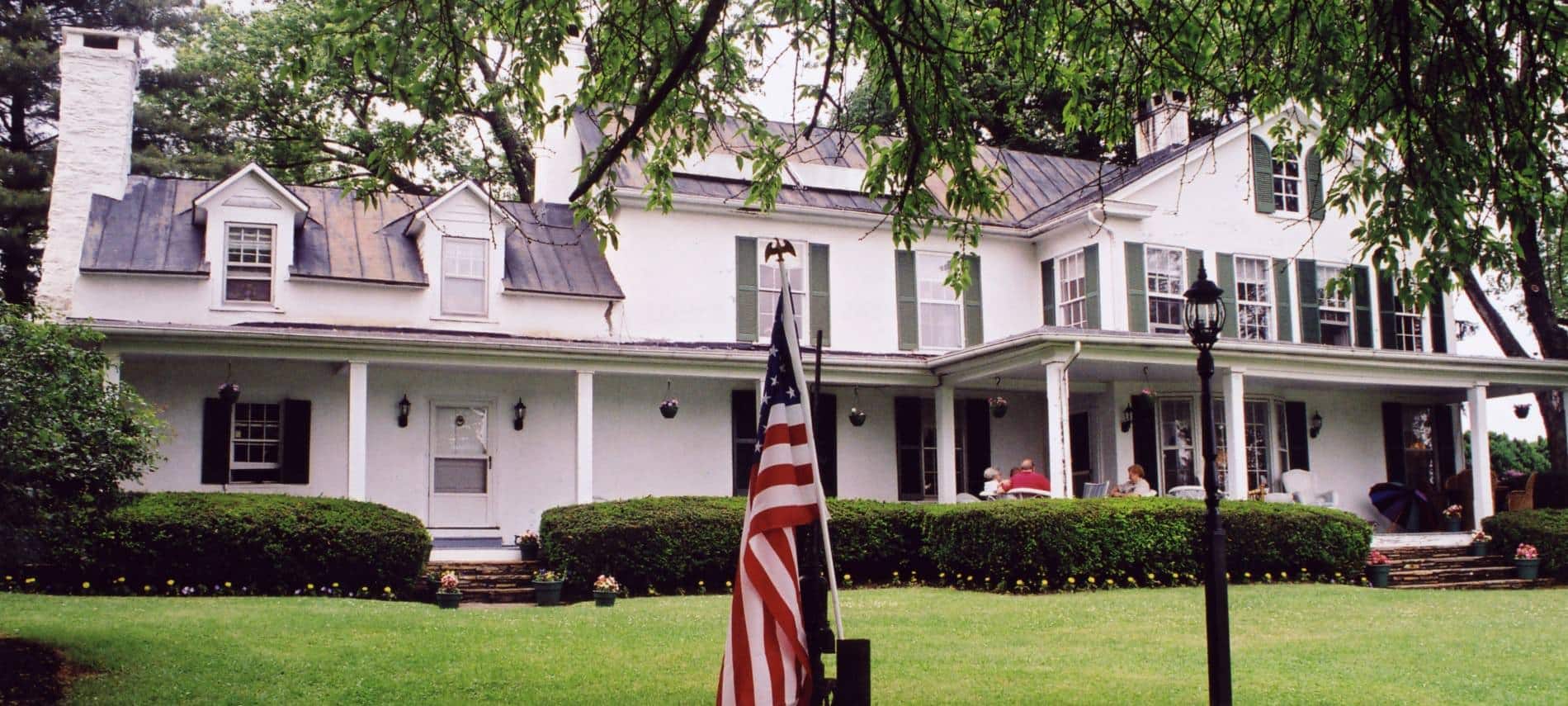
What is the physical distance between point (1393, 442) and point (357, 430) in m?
16.7

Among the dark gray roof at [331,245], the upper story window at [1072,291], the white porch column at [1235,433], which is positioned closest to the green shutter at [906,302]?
the upper story window at [1072,291]

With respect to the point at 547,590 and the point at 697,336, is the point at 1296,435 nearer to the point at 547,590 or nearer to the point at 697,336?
the point at 697,336

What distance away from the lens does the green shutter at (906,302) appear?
803 inches

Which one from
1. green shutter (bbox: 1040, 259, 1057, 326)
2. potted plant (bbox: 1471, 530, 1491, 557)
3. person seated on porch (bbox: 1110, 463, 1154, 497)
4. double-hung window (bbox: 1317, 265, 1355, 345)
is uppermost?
green shutter (bbox: 1040, 259, 1057, 326)

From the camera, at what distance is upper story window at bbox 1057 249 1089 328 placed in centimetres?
2039

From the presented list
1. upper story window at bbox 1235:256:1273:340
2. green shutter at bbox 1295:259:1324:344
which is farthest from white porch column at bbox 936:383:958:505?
green shutter at bbox 1295:259:1324:344

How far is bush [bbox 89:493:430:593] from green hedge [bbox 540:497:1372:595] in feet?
6.66

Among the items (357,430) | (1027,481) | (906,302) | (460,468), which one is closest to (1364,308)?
(906,302)

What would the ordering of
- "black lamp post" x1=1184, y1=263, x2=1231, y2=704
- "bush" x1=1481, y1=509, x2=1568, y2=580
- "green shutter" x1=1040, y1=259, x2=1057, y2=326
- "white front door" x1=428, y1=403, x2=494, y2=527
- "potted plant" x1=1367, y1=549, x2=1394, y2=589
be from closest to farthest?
"black lamp post" x1=1184, y1=263, x2=1231, y2=704
"potted plant" x1=1367, y1=549, x2=1394, y2=589
"bush" x1=1481, y1=509, x2=1568, y2=580
"white front door" x1=428, y1=403, x2=494, y2=527
"green shutter" x1=1040, y1=259, x2=1057, y2=326

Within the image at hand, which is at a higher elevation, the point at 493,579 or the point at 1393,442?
the point at 1393,442

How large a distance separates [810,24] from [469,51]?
217cm

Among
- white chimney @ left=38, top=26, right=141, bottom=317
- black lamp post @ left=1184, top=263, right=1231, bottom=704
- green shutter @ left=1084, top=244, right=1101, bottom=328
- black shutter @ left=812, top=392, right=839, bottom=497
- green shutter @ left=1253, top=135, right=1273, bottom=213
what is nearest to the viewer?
black lamp post @ left=1184, top=263, right=1231, bottom=704

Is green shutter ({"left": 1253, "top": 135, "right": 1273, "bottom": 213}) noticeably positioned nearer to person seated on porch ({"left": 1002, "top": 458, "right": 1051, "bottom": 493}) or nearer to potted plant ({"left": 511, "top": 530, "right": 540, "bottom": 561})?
person seated on porch ({"left": 1002, "top": 458, "right": 1051, "bottom": 493})

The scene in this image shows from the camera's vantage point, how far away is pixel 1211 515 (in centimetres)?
838
